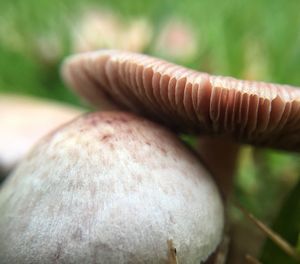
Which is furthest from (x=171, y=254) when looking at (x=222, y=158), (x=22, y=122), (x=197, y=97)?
(x=22, y=122)

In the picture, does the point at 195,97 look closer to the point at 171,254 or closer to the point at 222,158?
the point at 171,254

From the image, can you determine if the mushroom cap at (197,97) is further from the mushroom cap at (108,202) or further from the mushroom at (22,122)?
the mushroom at (22,122)

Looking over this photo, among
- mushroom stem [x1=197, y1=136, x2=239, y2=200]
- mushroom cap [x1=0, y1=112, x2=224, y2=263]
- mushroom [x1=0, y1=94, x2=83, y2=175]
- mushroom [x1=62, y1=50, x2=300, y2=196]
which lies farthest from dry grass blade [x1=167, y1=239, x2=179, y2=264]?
mushroom [x1=0, y1=94, x2=83, y2=175]

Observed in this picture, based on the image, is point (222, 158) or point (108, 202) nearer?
point (108, 202)

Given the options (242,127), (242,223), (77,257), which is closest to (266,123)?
(242,127)

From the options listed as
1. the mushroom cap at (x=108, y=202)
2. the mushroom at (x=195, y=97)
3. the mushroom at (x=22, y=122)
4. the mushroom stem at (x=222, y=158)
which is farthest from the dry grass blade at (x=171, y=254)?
the mushroom at (x=22, y=122)

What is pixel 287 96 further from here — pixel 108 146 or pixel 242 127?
pixel 108 146

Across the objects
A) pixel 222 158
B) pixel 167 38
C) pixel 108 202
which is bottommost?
pixel 167 38
